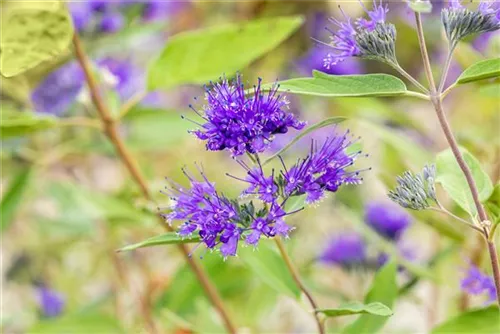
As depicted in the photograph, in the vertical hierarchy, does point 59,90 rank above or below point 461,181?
above

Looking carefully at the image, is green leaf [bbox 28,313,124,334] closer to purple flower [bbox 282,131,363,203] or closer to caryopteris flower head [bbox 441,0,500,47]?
purple flower [bbox 282,131,363,203]

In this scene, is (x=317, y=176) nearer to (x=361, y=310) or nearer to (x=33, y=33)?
(x=361, y=310)

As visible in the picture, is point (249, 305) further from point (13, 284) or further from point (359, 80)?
point (13, 284)

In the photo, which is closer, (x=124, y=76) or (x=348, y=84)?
(x=348, y=84)

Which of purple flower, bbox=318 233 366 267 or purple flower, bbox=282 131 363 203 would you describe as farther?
purple flower, bbox=318 233 366 267

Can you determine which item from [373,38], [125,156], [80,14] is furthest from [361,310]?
[80,14]

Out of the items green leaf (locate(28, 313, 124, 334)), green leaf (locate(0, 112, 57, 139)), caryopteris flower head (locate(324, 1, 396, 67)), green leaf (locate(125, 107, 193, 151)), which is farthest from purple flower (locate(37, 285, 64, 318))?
caryopteris flower head (locate(324, 1, 396, 67))

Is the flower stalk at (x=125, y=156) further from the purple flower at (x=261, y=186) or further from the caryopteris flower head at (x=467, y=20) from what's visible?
the caryopteris flower head at (x=467, y=20)
